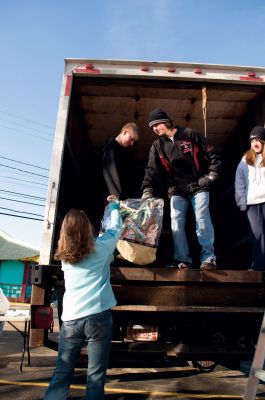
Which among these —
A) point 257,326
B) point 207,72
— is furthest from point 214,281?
point 207,72

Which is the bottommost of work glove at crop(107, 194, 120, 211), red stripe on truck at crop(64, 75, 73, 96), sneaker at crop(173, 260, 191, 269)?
sneaker at crop(173, 260, 191, 269)

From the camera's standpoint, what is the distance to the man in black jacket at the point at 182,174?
3.63 metres

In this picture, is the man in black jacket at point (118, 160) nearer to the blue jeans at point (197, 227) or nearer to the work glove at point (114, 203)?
the work glove at point (114, 203)

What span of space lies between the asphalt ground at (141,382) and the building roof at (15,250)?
21396mm

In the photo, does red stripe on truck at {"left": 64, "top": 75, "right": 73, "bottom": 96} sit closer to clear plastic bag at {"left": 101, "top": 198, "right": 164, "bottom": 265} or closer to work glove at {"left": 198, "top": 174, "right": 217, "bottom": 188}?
clear plastic bag at {"left": 101, "top": 198, "right": 164, "bottom": 265}

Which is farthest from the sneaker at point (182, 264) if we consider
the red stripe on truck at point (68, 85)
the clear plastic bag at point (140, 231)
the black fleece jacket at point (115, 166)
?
the red stripe on truck at point (68, 85)

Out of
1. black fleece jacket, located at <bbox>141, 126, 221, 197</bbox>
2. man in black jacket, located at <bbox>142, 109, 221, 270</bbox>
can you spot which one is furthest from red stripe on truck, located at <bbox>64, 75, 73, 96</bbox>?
black fleece jacket, located at <bbox>141, 126, 221, 197</bbox>

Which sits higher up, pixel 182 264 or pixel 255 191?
pixel 255 191

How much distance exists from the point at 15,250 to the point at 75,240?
2681 centimetres

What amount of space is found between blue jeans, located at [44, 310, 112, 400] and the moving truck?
0.66 metres

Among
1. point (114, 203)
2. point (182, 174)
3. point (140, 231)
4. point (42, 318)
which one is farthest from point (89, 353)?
point (182, 174)

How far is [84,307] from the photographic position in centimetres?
252

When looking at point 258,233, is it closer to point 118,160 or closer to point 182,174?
point 182,174

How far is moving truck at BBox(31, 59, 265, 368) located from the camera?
324 cm
